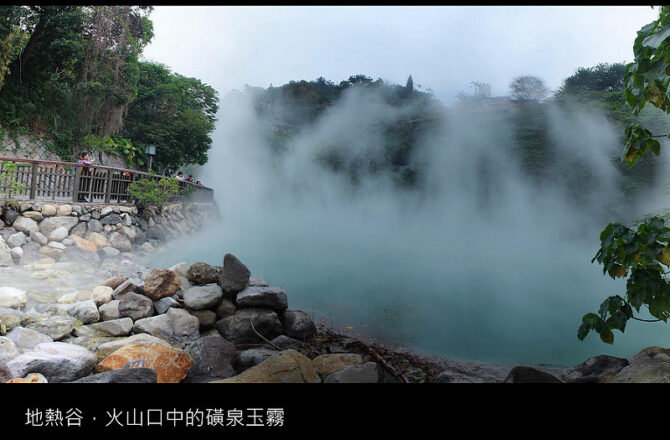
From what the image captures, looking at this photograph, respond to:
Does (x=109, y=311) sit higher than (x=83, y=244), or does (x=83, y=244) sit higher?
(x=83, y=244)

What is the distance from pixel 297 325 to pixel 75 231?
173 inches

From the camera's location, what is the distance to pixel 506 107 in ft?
71.9

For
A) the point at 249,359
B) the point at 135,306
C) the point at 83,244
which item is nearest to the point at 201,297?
the point at 135,306

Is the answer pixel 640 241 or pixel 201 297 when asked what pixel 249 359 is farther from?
pixel 640 241

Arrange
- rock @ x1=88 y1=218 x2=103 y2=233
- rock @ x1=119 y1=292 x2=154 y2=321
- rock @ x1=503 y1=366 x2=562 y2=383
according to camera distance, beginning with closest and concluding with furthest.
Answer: rock @ x1=503 y1=366 x2=562 y2=383 < rock @ x1=119 y1=292 x2=154 y2=321 < rock @ x1=88 y1=218 x2=103 y2=233

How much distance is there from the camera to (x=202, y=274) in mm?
4453

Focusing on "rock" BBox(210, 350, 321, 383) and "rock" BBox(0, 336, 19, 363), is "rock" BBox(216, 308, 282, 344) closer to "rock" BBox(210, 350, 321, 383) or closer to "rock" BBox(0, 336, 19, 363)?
"rock" BBox(210, 350, 321, 383)

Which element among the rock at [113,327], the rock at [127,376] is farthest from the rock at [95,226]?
the rock at [127,376]

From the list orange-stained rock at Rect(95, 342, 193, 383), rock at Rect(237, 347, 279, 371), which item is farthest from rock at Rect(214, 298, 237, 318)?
orange-stained rock at Rect(95, 342, 193, 383)

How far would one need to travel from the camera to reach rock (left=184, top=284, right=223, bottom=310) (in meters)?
4.09

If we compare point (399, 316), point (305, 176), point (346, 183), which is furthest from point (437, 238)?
point (399, 316)

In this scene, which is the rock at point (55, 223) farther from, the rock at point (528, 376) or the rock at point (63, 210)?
the rock at point (528, 376)

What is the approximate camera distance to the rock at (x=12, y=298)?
3291 millimetres

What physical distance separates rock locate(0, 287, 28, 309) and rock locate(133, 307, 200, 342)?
3.23 feet
